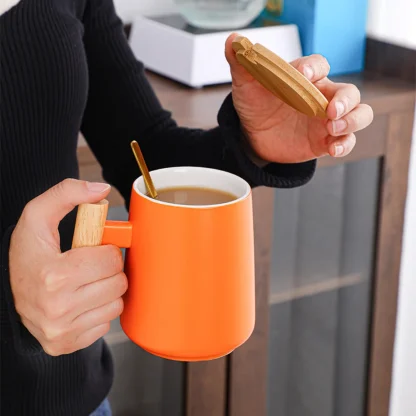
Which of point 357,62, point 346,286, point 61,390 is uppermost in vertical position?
point 357,62

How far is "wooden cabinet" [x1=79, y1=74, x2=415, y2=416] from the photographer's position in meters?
1.49

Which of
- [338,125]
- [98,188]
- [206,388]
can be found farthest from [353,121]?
[206,388]

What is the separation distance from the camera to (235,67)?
0.71 metres

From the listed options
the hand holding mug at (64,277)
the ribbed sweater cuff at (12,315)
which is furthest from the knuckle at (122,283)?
the ribbed sweater cuff at (12,315)

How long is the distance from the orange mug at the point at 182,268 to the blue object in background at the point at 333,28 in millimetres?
1060

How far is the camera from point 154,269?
58cm

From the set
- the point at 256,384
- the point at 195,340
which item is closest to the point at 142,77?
the point at 195,340

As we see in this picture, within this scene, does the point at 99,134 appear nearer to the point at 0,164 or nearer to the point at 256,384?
the point at 0,164

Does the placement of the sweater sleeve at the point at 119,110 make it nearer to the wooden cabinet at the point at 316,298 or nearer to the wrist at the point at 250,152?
the wrist at the point at 250,152

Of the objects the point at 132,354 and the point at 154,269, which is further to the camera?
the point at 132,354

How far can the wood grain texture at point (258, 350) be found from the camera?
4.76 feet

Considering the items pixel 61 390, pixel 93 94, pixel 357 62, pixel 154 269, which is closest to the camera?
pixel 154 269

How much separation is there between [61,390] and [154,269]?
1.26ft

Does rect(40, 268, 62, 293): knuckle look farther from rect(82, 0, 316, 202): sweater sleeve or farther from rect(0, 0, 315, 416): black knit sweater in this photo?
rect(82, 0, 316, 202): sweater sleeve
